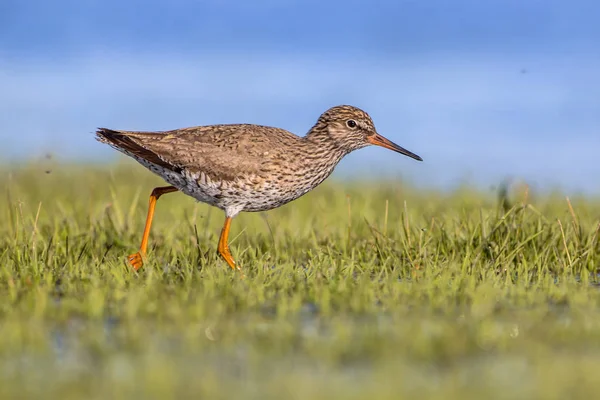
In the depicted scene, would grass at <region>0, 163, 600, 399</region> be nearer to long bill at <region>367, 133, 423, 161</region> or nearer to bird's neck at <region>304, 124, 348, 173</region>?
bird's neck at <region>304, 124, 348, 173</region>

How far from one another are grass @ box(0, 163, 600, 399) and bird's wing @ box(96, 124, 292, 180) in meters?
0.96

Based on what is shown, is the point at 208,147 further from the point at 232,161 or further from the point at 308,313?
the point at 308,313

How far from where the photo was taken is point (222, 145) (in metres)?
9.49

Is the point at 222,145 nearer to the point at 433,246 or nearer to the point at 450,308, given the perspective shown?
the point at 433,246

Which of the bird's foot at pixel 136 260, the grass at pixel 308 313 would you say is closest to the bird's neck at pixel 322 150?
the grass at pixel 308 313

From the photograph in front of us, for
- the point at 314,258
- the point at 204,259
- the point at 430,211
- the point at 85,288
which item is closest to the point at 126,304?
the point at 85,288

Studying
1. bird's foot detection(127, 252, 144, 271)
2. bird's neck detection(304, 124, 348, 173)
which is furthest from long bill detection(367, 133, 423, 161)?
bird's foot detection(127, 252, 144, 271)

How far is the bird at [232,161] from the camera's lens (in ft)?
30.5

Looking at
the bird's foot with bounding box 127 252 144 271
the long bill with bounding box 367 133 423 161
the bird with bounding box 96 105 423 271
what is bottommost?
the bird's foot with bounding box 127 252 144 271

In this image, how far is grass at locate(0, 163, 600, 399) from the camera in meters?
5.04

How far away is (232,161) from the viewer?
9320 millimetres

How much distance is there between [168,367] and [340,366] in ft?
3.58

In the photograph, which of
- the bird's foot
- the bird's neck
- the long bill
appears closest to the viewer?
the bird's foot

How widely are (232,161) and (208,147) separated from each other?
14.9 inches
